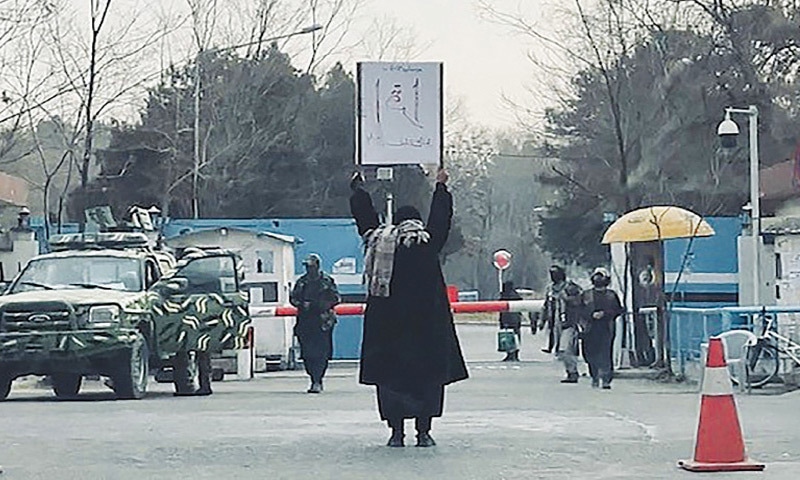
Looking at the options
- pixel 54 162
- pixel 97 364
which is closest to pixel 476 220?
pixel 54 162

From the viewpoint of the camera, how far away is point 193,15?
47.7m

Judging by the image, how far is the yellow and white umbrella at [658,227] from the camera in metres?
26.0

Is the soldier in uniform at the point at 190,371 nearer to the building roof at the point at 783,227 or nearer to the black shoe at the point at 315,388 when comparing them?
the black shoe at the point at 315,388

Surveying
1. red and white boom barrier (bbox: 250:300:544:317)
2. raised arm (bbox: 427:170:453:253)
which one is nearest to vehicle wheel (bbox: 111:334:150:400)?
raised arm (bbox: 427:170:453:253)

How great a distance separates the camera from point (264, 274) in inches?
1314

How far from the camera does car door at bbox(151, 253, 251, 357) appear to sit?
69.6 ft

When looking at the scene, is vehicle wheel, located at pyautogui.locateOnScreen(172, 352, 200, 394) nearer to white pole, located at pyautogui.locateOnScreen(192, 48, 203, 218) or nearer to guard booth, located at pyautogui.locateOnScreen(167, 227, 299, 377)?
guard booth, located at pyautogui.locateOnScreen(167, 227, 299, 377)

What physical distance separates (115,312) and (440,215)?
7.67 metres

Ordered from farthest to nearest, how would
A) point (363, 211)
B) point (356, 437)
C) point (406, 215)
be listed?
point (356, 437), point (363, 211), point (406, 215)

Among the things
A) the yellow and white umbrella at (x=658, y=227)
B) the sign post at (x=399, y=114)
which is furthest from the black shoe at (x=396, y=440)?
the yellow and white umbrella at (x=658, y=227)

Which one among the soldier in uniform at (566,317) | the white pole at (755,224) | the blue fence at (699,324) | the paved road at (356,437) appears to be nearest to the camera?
the paved road at (356,437)

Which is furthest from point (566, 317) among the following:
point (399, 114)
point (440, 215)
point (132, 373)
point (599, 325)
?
point (440, 215)

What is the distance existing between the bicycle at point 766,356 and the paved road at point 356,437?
4.31 ft

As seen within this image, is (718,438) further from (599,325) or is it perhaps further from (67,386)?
(599,325)
